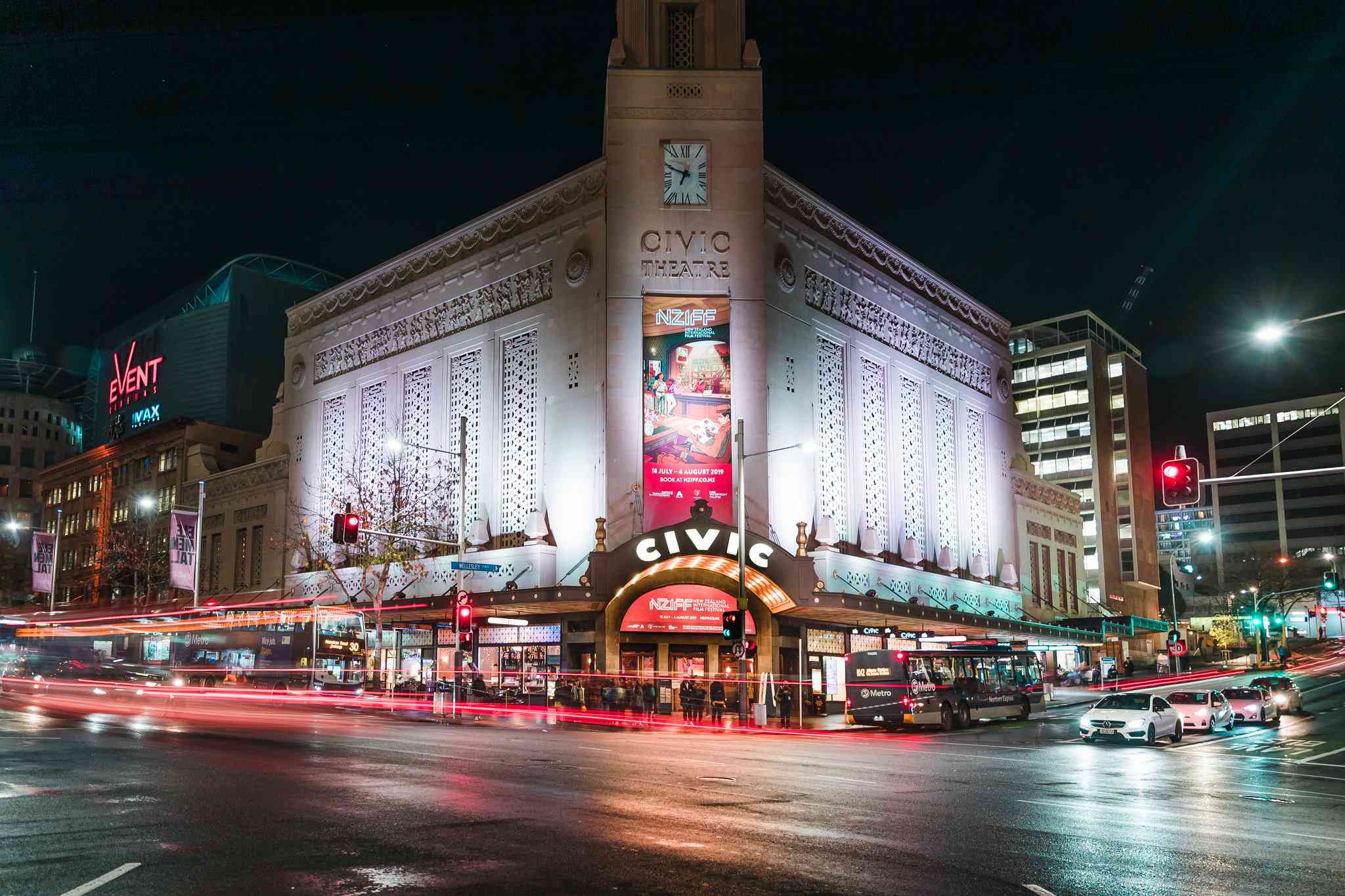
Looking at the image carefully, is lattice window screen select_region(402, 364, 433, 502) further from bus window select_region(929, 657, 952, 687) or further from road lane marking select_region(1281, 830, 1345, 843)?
road lane marking select_region(1281, 830, 1345, 843)

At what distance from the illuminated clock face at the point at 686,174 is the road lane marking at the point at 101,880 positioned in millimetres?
41042

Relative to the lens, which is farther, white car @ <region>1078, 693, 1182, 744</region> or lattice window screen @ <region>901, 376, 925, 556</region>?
lattice window screen @ <region>901, 376, 925, 556</region>

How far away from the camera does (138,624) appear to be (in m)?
55.3

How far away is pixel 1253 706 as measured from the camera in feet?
128

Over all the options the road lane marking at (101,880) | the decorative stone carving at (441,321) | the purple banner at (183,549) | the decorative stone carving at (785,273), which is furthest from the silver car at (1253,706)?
the purple banner at (183,549)

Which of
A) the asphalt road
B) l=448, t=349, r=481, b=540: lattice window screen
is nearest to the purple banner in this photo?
l=448, t=349, r=481, b=540: lattice window screen

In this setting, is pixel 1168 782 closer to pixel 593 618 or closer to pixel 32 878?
pixel 32 878

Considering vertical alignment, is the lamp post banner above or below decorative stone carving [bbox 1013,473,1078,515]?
below

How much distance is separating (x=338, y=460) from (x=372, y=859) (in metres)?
54.3

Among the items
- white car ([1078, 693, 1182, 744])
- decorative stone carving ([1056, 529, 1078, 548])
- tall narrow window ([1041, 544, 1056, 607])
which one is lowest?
→ white car ([1078, 693, 1182, 744])

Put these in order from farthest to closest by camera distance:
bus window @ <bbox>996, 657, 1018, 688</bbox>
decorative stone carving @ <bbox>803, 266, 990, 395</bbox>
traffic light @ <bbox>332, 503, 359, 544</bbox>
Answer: decorative stone carving @ <bbox>803, 266, 990, 395</bbox>
bus window @ <bbox>996, 657, 1018, 688</bbox>
traffic light @ <bbox>332, 503, 359, 544</bbox>

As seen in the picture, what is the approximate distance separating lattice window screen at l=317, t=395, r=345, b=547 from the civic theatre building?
2.73ft

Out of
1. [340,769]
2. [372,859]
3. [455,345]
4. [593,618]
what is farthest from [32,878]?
[455,345]

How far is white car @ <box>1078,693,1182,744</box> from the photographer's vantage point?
29.6 metres
